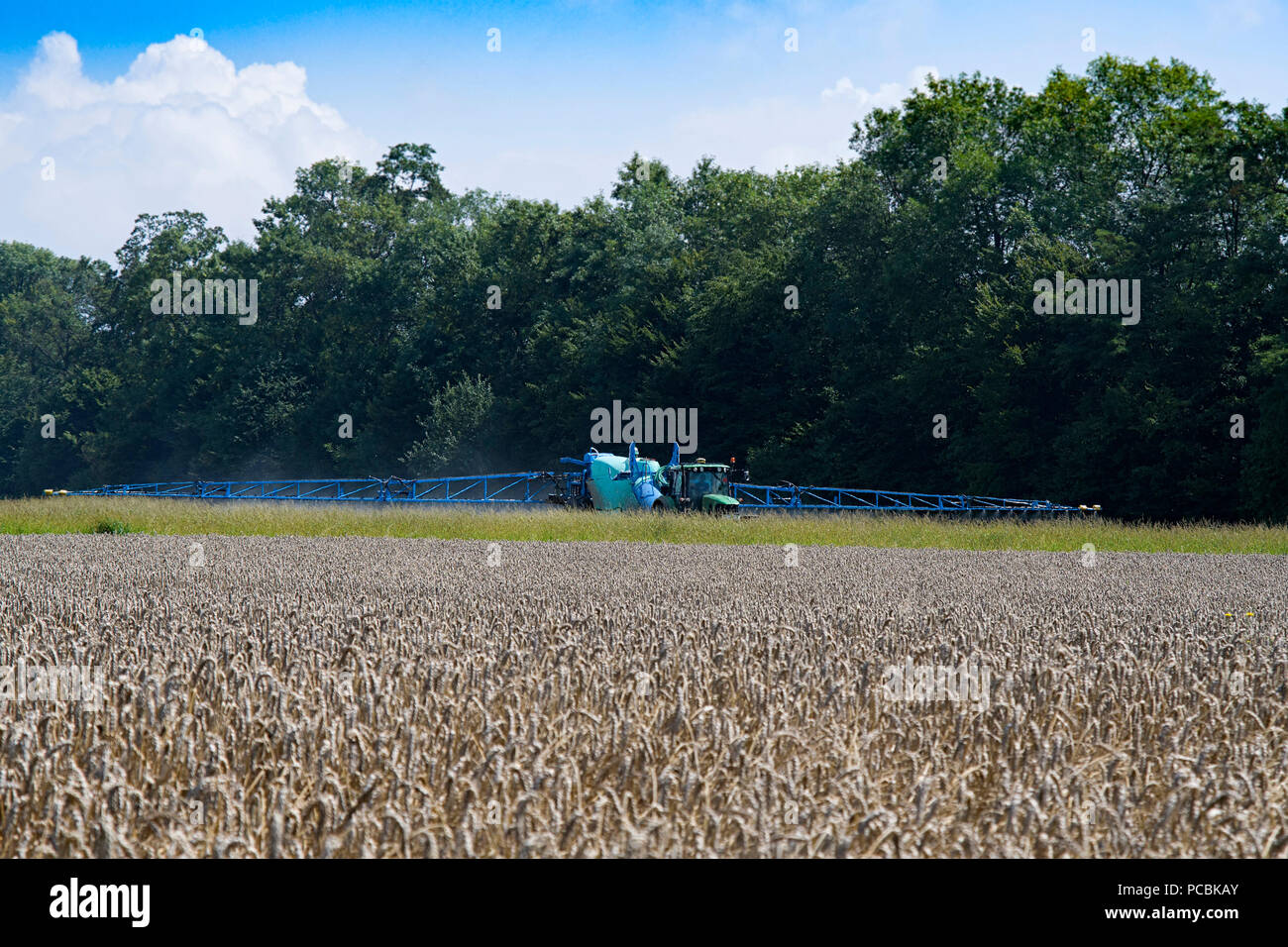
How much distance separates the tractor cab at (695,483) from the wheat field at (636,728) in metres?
21.3

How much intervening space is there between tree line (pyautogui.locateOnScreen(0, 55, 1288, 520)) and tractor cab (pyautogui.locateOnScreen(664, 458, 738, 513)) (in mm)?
11618

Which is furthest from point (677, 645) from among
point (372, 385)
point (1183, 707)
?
point (372, 385)
